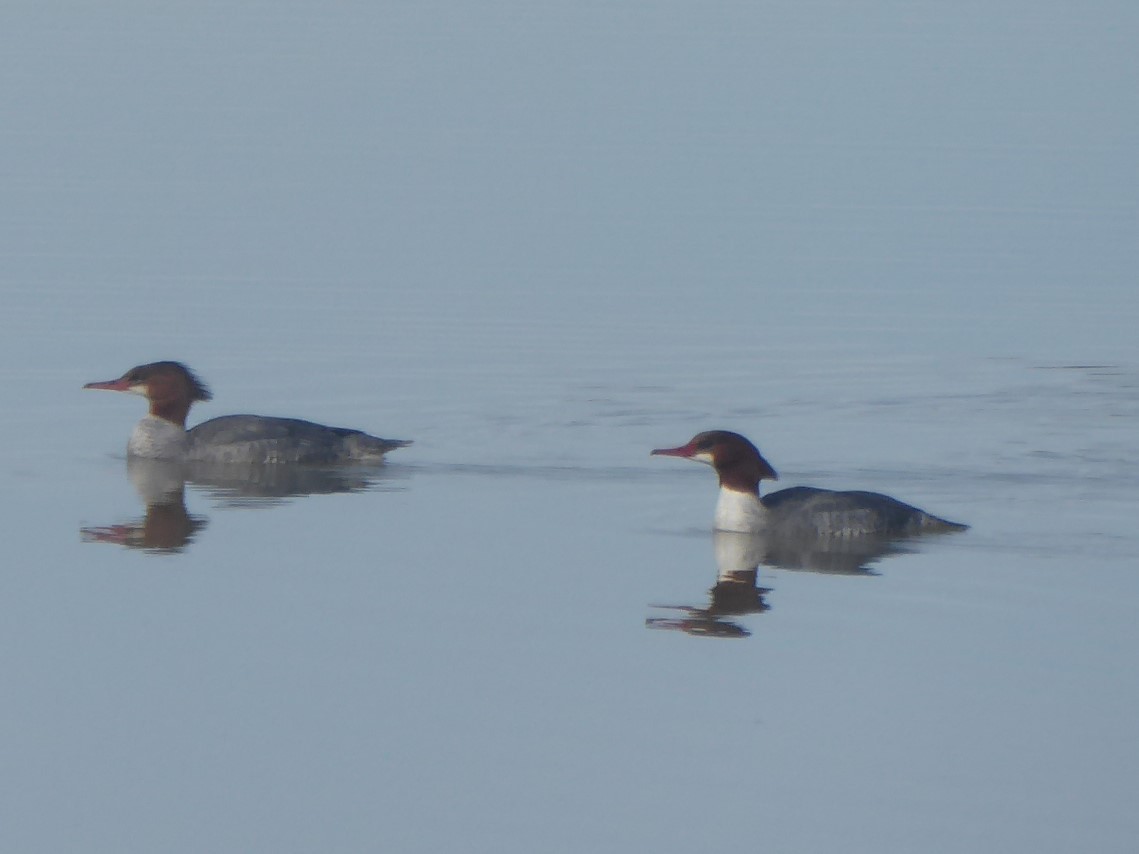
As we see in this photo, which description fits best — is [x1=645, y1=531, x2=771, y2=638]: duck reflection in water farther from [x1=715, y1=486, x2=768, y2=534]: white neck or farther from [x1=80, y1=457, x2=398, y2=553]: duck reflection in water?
[x1=80, y1=457, x2=398, y2=553]: duck reflection in water

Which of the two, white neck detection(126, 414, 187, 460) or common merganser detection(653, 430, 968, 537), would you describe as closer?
common merganser detection(653, 430, 968, 537)

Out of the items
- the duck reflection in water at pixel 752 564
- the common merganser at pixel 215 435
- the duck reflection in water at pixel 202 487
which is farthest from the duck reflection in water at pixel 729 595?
the common merganser at pixel 215 435

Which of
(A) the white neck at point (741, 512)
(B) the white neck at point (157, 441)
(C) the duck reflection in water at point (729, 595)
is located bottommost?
(C) the duck reflection in water at point (729, 595)

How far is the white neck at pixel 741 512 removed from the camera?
45.8 ft

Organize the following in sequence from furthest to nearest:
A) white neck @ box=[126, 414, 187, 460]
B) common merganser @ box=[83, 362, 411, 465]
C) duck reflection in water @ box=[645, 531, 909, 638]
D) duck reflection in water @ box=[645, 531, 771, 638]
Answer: white neck @ box=[126, 414, 187, 460] → common merganser @ box=[83, 362, 411, 465] → duck reflection in water @ box=[645, 531, 909, 638] → duck reflection in water @ box=[645, 531, 771, 638]

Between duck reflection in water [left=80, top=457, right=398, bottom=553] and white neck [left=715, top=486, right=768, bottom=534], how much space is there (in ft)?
9.26

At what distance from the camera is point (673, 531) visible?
46.2 ft

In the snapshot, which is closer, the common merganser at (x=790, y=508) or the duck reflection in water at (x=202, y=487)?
the common merganser at (x=790, y=508)


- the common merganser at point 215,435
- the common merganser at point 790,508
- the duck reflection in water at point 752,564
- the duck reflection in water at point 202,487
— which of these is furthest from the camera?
the common merganser at point 215,435

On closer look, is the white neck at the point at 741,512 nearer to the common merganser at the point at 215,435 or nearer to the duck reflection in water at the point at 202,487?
the duck reflection in water at the point at 202,487

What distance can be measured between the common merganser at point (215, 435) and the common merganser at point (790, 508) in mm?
3159

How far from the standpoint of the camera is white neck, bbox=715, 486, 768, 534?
1395 centimetres

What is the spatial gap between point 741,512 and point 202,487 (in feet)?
13.5

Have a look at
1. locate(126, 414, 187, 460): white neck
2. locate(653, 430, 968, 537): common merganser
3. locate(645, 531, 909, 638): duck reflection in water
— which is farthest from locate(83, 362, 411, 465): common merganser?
locate(645, 531, 909, 638): duck reflection in water
